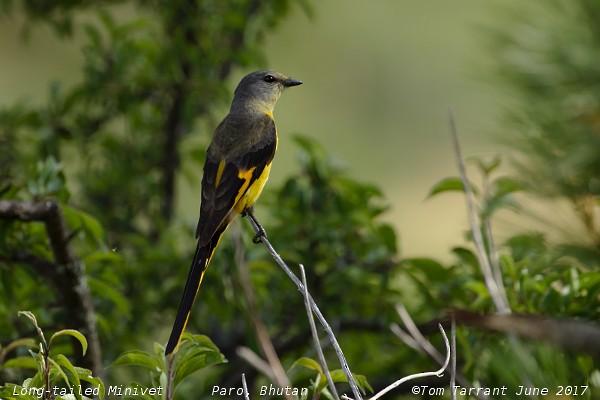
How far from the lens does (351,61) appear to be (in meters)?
15.0

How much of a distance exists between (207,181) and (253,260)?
1.49 feet

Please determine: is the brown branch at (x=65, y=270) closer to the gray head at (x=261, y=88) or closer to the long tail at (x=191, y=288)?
the long tail at (x=191, y=288)

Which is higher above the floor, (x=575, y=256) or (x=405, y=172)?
(x=405, y=172)

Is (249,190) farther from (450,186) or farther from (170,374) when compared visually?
(170,374)

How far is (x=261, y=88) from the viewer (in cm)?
423

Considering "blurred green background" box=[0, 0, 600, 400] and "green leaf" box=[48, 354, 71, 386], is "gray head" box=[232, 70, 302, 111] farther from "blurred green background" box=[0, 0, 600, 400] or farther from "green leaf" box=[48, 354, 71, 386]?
"green leaf" box=[48, 354, 71, 386]

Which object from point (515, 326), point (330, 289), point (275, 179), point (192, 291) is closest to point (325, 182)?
point (330, 289)

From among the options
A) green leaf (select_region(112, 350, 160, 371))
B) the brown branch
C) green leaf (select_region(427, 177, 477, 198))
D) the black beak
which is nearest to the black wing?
the brown branch

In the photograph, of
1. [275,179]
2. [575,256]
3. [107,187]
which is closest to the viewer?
[575,256]

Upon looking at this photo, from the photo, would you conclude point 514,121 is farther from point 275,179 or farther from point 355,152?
point 355,152

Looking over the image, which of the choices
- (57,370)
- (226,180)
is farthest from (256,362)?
(226,180)

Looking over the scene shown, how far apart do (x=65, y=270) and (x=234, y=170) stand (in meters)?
0.78

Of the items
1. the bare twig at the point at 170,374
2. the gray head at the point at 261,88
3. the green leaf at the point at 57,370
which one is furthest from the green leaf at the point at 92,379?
the gray head at the point at 261,88

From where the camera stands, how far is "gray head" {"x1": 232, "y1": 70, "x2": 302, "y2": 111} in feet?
13.7
